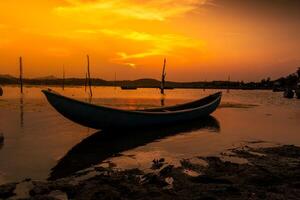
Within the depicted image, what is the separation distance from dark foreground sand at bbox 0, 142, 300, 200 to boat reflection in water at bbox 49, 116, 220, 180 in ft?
3.94

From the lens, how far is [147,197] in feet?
25.3

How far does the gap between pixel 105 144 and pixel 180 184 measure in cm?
836

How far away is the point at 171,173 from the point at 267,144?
874 centimetres

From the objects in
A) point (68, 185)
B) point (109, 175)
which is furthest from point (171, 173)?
point (68, 185)

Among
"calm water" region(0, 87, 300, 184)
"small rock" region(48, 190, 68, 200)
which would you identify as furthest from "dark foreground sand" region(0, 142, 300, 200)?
"calm water" region(0, 87, 300, 184)

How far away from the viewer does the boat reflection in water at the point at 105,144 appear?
38.8 feet

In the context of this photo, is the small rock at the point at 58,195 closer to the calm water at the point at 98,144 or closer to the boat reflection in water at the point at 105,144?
the boat reflection in water at the point at 105,144

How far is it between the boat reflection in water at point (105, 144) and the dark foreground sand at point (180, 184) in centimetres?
120

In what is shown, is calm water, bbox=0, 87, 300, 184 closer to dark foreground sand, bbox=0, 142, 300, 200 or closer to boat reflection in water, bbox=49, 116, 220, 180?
boat reflection in water, bbox=49, 116, 220, 180

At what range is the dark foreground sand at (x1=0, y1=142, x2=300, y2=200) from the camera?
7.90 m

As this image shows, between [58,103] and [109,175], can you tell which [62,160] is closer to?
[109,175]

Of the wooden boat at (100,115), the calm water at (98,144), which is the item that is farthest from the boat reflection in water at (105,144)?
the wooden boat at (100,115)

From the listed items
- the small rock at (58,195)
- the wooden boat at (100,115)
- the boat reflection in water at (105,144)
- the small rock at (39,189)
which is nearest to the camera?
the small rock at (58,195)

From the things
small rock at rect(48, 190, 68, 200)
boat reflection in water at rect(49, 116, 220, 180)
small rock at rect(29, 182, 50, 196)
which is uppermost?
small rock at rect(29, 182, 50, 196)
